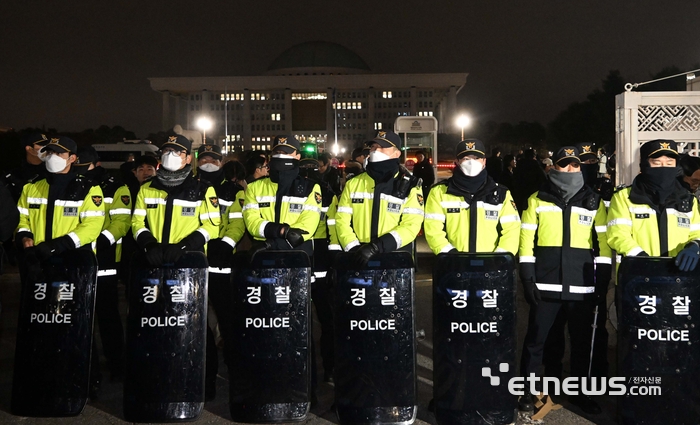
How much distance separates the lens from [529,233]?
5406mm

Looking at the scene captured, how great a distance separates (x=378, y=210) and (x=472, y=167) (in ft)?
2.57

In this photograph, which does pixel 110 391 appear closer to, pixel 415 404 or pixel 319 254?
pixel 319 254

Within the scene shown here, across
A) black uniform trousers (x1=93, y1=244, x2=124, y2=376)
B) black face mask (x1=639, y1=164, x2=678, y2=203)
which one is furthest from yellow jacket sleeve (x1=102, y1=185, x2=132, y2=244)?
black face mask (x1=639, y1=164, x2=678, y2=203)

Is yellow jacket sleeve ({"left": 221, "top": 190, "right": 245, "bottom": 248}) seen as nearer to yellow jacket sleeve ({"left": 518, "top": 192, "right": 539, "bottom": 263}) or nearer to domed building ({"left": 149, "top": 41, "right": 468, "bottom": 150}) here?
yellow jacket sleeve ({"left": 518, "top": 192, "right": 539, "bottom": 263})

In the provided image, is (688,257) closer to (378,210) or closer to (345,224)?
(378,210)

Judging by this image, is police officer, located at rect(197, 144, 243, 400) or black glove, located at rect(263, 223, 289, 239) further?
police officer, located at rect(197, 144, 243, 400)

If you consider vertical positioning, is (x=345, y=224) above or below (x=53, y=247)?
above

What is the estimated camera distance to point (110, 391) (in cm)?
589

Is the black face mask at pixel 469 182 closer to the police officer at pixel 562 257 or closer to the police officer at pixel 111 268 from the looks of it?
the police officer at pixel 562 257

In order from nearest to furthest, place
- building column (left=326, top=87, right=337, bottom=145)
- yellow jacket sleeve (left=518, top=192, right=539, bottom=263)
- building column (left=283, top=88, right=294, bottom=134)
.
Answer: yellow jacket sleeve (left=518, top=192, right=539, bottom=263) → building column (left=326, top=87, right=337, bottom=145) → building column (left=283, top=88, right=294, bottom=134)

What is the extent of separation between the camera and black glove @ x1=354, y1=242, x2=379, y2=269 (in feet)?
16.0

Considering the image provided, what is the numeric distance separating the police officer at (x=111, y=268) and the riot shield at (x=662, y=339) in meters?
4.05

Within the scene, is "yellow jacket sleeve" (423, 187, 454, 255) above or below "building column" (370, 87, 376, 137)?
below

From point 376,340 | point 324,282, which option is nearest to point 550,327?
point 376,340
